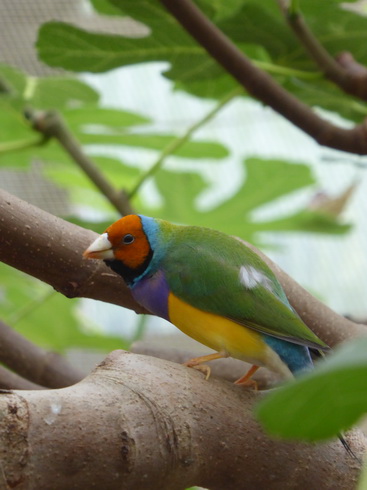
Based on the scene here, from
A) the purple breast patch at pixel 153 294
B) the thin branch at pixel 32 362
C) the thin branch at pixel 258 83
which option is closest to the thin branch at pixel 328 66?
the thin branch at pixel 258 83

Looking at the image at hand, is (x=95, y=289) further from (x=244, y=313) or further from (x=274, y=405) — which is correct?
(x=274, y=405)

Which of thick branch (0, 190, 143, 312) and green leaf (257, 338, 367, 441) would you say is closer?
green leaf (257, 338, 367, 441)

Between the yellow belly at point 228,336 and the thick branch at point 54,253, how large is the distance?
0.09 metres

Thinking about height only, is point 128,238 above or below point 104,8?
below

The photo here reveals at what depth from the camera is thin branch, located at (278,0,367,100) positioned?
118 cm

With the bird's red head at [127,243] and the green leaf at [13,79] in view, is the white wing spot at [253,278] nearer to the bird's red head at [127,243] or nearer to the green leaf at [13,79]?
the bird's red head at [127,243]

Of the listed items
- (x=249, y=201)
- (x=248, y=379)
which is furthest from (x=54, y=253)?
(x=249, y=201)

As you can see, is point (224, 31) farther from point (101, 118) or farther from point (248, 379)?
point (248, 379)

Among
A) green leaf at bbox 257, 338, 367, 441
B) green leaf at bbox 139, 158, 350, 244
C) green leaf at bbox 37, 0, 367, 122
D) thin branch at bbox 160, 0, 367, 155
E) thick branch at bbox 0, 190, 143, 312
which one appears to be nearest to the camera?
green leaf at bbox 257, 338, 367, 441

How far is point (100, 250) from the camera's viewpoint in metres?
0.92

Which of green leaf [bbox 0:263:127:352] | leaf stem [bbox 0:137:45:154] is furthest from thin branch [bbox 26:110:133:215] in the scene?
green leaf [bbox 0:263:127:352]

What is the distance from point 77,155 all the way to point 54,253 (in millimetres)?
586

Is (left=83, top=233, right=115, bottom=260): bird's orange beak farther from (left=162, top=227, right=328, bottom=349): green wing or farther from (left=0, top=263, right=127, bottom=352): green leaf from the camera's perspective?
(left=0, top=263, right=127, bottom=352): green leaf

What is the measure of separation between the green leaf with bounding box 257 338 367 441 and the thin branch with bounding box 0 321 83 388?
85 centimetres
